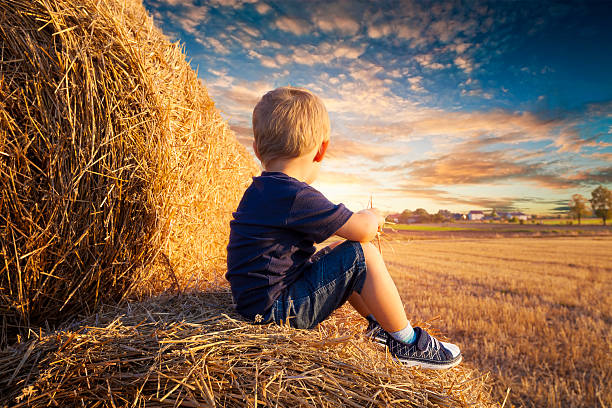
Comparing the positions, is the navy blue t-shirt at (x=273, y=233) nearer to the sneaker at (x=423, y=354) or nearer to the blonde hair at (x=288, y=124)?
the blonde hair at (x=288, y=124)

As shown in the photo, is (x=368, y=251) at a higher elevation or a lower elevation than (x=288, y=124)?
lower

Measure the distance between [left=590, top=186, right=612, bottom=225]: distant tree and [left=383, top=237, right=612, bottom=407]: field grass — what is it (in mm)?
28687

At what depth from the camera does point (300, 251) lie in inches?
69.3

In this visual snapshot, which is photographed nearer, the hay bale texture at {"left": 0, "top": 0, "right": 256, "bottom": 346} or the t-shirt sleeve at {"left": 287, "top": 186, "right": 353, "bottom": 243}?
the t-shirt sleeve at {"left": 287, "top": 186, "right": 353, "bottom": 243}

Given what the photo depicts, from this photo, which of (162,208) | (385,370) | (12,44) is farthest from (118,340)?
(12,44)

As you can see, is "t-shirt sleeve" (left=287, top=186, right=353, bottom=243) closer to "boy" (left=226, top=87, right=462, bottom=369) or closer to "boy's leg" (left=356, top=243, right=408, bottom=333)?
"boy" (left=226, top=87, right=462, bottom=369)

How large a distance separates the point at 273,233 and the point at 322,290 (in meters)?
0.36

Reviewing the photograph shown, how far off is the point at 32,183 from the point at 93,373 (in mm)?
1193

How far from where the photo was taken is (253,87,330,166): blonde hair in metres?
1.71

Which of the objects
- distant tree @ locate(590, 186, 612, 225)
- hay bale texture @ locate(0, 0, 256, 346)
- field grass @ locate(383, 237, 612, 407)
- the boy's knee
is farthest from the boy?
distant tree @ locate(590, 186, 612, 225)

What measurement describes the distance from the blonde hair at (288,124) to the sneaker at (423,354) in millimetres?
1091

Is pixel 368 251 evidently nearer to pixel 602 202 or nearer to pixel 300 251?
pixel 300 251

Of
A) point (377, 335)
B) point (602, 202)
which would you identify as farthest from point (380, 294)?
point (602, 202)

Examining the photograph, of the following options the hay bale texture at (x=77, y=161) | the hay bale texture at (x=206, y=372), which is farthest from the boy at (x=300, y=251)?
the hay bale texture at (x=77, y=161)
